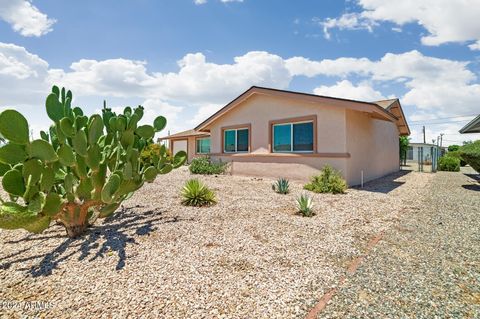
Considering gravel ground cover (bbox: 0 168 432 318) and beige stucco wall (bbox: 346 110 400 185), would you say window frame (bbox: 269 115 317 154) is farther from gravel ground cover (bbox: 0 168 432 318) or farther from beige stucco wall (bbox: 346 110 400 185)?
gravel ground cover (bbox: 0 168 432 318)

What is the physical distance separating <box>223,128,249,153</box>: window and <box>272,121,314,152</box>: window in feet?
7.07

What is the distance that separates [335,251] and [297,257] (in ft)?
2.49

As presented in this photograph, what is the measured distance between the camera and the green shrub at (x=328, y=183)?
9164mm

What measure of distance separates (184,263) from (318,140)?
9.03m

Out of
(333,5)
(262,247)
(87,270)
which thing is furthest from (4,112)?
(333,5)

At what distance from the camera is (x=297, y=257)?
149 inches

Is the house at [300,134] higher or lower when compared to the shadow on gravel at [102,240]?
higher

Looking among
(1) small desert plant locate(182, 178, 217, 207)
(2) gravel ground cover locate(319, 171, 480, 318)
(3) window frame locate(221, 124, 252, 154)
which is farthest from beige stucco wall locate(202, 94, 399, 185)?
(1) small desert plant locate(182, 178, 217, 207)

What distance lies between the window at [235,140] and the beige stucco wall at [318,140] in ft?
1.28

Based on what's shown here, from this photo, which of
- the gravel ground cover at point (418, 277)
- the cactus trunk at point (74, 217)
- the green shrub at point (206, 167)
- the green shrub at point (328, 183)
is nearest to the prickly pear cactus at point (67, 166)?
the cactus trunk at point (74, 217)

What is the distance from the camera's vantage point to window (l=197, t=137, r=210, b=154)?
21573 mm

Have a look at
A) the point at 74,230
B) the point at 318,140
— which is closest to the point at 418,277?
the point at 74,230

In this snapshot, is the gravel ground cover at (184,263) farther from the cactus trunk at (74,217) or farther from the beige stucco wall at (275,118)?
the beige stucco wall at (275,118)

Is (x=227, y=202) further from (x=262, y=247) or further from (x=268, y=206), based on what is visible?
(x=262, y=247)
